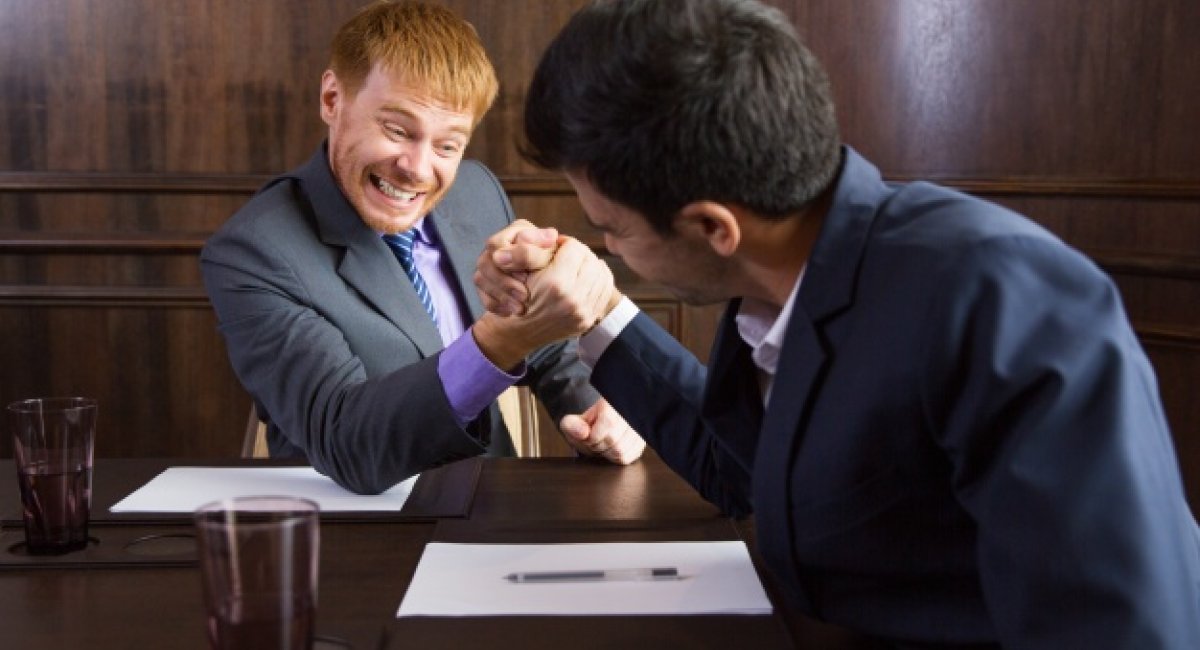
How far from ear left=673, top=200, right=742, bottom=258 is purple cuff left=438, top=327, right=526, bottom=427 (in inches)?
21.7

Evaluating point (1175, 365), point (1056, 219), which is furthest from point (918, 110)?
point (1175, 365)

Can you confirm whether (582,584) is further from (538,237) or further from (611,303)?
(538,237)

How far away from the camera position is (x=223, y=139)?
3617mm

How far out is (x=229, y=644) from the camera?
3.16 feet

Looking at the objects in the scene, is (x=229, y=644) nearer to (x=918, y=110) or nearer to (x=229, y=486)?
(x=229, y=486)

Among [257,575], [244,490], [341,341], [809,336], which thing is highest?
[809,336]

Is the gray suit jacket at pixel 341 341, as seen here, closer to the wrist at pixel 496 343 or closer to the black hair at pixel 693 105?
the wrist at pixel 496 343

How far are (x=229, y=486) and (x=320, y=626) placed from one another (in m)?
0.57

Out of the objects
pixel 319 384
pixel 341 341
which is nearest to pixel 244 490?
pixel 319 384

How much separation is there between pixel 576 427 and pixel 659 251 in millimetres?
612

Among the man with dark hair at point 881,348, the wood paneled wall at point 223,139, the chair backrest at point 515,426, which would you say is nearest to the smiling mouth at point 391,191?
the chair backrest at point 515,426

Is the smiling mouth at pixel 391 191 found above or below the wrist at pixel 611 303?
above

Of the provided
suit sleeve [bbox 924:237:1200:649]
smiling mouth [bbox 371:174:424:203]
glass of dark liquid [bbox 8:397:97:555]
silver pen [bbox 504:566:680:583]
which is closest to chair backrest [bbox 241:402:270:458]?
smiling mouth [bbox 371:174:424:203]

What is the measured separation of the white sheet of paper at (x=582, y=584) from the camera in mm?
1245
